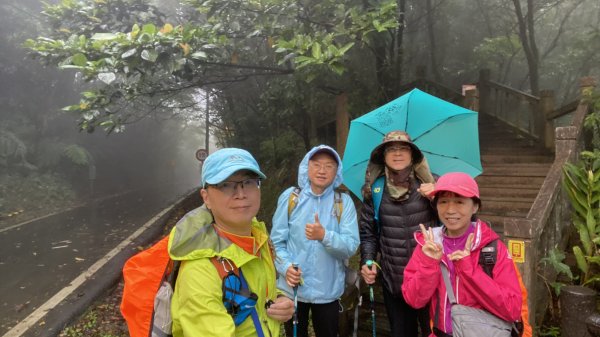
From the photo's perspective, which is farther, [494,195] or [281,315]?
[494,195]

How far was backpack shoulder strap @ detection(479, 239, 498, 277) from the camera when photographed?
2051 mm

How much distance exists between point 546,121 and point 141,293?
28.5 feet

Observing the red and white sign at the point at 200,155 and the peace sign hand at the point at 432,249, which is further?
the red and white sign at the point at 200,155

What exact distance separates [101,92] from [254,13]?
2803mm

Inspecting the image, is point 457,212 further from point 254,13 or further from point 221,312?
point 254,13

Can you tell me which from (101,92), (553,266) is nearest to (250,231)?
(553,266)

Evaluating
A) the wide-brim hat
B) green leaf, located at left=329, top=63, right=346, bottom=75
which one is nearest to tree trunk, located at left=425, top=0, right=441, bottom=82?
green leaf, located at left=329, top=63, right=346, bottom=75

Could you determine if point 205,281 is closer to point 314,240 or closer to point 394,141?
point 314,240

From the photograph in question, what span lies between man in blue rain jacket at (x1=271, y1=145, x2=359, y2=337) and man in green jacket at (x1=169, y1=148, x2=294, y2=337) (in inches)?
37.0

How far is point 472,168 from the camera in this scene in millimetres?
3369

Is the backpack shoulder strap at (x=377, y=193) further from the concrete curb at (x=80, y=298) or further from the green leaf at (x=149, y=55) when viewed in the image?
the concrete curb at (x=80, y=298)

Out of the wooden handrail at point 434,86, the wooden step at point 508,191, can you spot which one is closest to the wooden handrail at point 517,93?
the wooden handrail at point 434,86

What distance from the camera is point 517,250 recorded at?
3.22 metres

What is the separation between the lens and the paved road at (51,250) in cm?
592
